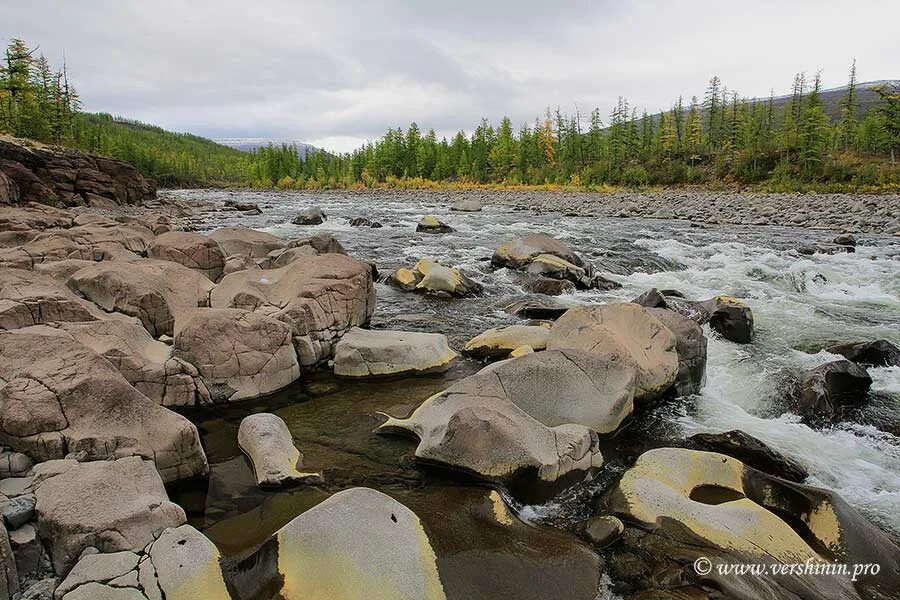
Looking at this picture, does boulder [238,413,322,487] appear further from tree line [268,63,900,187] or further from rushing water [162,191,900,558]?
tree line [268,63,900,187]

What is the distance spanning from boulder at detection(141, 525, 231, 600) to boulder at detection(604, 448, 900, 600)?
3191mm

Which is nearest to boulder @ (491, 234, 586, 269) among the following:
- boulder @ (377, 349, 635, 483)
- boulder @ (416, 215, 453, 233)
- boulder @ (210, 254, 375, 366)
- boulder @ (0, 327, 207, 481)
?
boulder @ (210, 254, 375, 366)

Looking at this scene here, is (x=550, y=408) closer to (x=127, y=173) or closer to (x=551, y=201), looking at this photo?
(x=551, y=201)

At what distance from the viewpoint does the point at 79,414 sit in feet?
18.0

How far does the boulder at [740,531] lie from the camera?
Result: 4336 mm

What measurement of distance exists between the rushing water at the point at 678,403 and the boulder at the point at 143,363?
39 centimetres

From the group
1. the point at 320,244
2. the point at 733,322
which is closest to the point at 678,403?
the point at 733,322

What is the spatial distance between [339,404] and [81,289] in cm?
510

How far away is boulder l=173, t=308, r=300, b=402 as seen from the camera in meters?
7.72

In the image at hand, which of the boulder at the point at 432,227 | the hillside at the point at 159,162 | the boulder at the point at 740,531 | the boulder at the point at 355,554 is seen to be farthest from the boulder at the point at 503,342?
the hillside at the point at 159,162

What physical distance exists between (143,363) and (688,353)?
7989 millimetres

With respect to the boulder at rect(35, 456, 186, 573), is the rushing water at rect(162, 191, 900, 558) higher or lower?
lower

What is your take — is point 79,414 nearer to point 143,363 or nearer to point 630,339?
point 143,363

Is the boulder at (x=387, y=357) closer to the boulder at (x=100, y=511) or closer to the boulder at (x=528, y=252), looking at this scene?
the boulder at (x=100, y=511)
